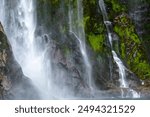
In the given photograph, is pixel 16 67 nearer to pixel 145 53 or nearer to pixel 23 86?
pixel 23 86

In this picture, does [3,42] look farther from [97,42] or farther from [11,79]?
[97,42]

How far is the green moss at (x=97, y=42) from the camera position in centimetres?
2982

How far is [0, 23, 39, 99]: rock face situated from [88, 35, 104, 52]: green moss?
1130 centimetres

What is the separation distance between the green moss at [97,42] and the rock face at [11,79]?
37.1 feet

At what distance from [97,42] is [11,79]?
518 inches

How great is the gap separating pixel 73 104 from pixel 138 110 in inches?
21.3

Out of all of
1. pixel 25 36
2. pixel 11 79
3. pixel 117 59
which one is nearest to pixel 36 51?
pixel 25 36

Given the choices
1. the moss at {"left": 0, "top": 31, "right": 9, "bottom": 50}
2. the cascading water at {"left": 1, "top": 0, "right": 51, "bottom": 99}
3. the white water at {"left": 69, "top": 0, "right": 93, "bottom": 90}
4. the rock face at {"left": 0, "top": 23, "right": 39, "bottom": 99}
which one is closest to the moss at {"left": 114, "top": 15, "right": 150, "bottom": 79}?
the white water at {"left": 69, "top": 0, "right": 93, "bottom": 90}

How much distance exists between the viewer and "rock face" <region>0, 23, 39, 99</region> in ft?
56.3

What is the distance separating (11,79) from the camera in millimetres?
18094

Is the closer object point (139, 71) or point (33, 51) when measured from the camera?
point (33, 51)

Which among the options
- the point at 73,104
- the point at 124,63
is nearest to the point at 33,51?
the point at 124,63

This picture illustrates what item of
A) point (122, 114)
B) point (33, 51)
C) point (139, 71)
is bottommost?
point (139, 71)

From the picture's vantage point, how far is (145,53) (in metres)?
31.7
